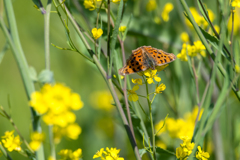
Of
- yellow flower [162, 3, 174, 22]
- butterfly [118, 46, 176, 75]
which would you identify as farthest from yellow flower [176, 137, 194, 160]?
yellow flower [162, 3, 174, 22]

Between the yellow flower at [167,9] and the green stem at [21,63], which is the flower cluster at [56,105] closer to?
the green stem at [21,63]

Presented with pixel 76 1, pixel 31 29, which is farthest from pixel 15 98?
pixel 76 1

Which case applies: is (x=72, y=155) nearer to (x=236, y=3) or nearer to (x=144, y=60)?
(x=144, y=60)

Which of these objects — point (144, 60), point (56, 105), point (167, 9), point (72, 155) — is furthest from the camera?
point (167, 9)

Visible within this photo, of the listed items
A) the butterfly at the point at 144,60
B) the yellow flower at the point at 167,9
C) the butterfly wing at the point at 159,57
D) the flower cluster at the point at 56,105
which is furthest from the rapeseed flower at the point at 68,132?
the yellow flower at the point at 167,9

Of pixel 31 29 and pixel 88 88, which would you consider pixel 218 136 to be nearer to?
pixel 88 88

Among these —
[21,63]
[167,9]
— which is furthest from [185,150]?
[167,9]
